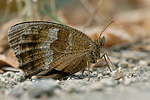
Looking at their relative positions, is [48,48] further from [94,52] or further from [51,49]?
[94,52]

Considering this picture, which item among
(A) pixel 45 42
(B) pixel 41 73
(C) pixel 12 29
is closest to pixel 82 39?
(A) pixel 45 42

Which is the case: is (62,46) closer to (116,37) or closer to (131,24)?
(116,37)

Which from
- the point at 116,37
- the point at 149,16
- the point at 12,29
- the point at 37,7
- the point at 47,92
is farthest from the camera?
the point at 149,16

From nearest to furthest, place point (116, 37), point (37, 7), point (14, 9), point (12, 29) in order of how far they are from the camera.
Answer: point (12, 29)
point (37, 7)
point (116, 37)
point (14, 9)

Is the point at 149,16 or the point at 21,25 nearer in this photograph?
the point at 21,25

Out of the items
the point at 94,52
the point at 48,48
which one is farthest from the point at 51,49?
the point at 94,52

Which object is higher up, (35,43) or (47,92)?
(35,43)
